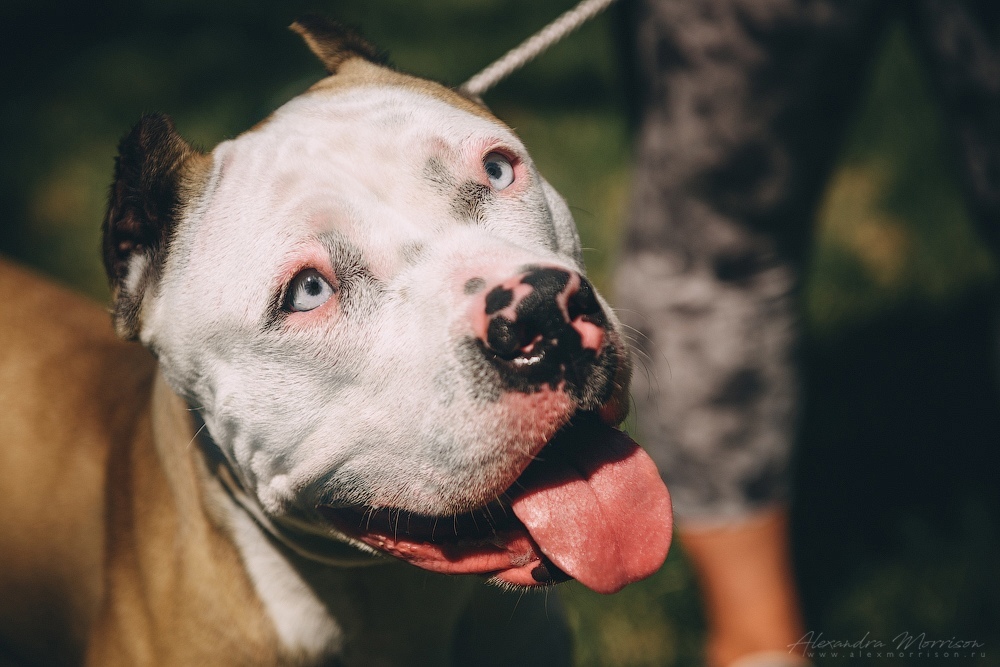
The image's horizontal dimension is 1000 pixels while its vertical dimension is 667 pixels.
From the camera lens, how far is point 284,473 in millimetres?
1714

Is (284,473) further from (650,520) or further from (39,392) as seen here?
(39,392)

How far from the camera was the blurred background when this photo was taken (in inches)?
122

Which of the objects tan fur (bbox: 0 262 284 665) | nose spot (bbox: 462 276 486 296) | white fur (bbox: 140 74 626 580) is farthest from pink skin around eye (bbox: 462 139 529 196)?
tan fur (bbox: 0 262 284 665)

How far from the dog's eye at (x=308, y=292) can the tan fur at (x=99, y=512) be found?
0.49m

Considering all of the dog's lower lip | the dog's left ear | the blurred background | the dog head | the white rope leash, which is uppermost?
the dog's left ear

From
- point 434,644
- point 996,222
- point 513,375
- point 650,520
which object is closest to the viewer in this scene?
point 513,375

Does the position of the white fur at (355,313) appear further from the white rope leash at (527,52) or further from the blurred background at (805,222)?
the blurred background at (805,222)

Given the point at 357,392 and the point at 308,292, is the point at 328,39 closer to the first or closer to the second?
the point at 308,292

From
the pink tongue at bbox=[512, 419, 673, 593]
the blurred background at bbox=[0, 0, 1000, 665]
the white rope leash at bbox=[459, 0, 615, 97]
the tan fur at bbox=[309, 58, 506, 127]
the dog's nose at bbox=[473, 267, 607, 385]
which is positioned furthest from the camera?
the blurred background at bbox=[0, 0, 1000, 665]

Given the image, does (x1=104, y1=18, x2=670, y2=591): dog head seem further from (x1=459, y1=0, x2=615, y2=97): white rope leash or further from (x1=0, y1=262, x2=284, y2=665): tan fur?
(x1=459, y1=0, x2=615, y2=97): white rope leash

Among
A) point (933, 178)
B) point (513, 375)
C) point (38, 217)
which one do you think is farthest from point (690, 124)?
point (38, 217)

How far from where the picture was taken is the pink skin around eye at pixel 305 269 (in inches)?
65.4

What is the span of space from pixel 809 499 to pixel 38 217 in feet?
15.1

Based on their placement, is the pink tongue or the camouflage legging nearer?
the pink tongue
